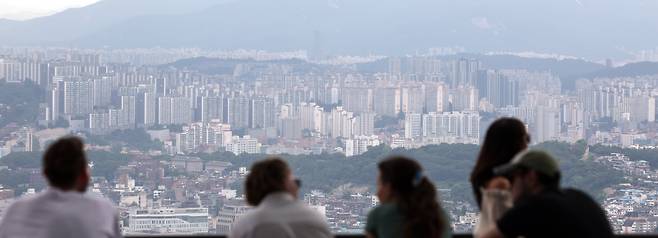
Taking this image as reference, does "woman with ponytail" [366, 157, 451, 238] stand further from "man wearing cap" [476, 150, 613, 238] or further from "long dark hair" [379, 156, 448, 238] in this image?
"man wearing cap" [476, 150, 613, 238]

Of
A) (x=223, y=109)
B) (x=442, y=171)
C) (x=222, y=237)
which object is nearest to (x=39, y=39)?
(x=223, y=109)

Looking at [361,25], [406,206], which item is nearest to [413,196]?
[406,206]

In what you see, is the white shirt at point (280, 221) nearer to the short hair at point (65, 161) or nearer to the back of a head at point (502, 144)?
the short hair at point (65, 161)

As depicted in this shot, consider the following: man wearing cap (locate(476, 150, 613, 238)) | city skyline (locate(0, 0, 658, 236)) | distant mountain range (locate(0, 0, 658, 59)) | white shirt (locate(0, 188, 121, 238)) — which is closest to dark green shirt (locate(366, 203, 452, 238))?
man wearing cap (locate(476, 150, 613, 238))

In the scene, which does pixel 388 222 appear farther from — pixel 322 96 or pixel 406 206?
pixel 322 96

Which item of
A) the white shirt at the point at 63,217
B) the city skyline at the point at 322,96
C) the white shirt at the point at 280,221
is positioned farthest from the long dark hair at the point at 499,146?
the city skyline at the point at 322,96

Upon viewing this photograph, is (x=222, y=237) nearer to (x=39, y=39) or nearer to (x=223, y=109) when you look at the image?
(x=223, y=109)
